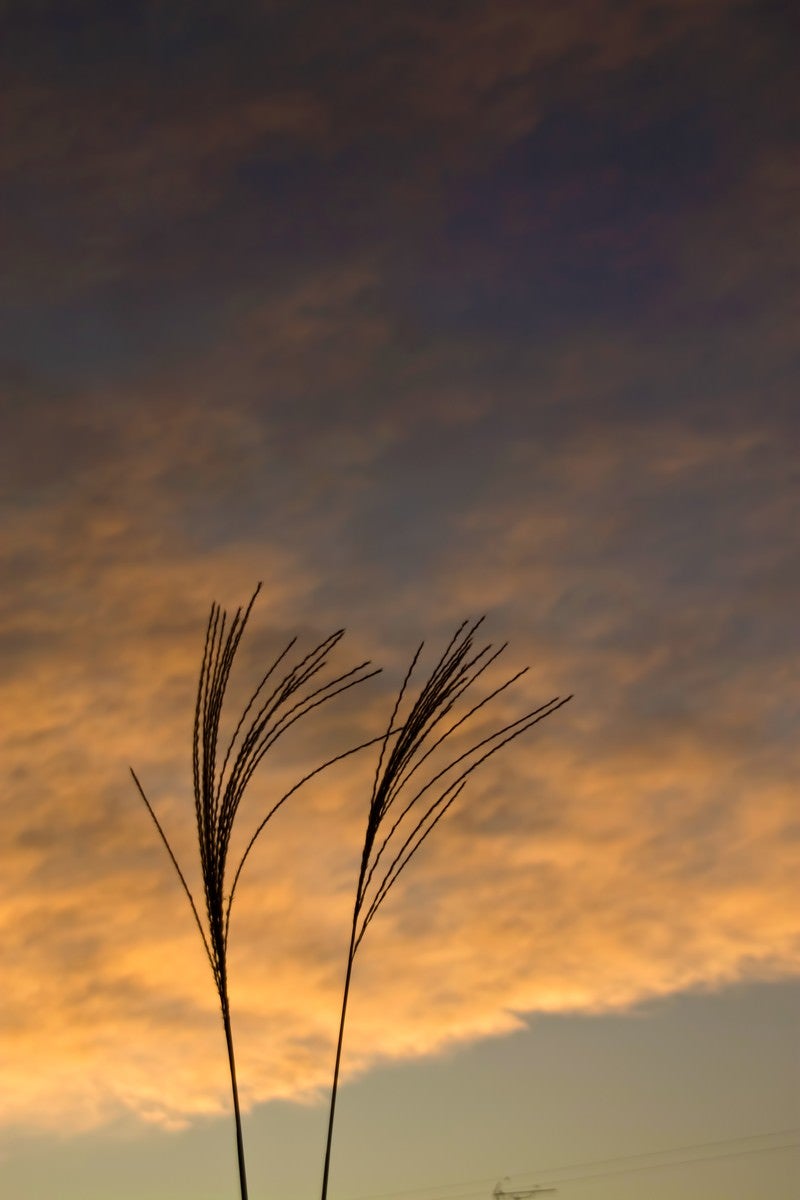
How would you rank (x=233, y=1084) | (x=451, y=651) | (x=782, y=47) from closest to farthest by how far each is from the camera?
(x=233, y=1084) → (x=451, y=651) → (x=782, y=47)

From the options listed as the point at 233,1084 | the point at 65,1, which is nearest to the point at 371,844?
the point at 233,1084

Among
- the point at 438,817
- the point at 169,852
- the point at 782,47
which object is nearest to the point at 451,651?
the point at 438,817

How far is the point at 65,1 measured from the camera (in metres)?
4.96

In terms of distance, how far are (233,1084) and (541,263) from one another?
4.26 meters

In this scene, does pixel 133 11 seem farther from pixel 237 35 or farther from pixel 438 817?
pixel 438 817

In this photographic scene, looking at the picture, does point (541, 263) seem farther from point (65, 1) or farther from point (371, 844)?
point (371, 844)

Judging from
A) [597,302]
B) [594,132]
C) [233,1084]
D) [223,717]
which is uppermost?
[594,132]

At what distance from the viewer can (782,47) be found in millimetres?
4656

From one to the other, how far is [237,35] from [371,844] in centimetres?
381

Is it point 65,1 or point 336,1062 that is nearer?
point 336,1062

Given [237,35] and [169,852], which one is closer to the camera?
[169,852]

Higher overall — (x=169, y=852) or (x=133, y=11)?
(x=133, y=11)

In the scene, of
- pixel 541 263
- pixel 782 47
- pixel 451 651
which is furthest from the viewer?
pixel 541 263

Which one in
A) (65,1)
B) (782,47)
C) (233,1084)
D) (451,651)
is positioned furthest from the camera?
(65,1)
